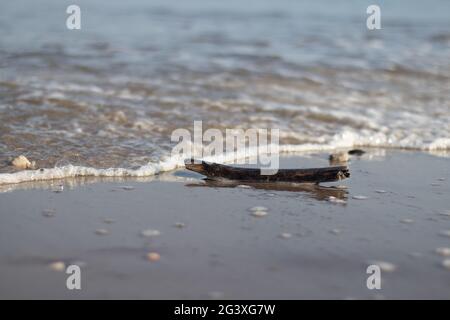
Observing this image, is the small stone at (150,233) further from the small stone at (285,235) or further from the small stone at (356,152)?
the small stone at (356,152)

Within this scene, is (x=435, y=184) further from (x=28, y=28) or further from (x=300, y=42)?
(x=28, y=28)

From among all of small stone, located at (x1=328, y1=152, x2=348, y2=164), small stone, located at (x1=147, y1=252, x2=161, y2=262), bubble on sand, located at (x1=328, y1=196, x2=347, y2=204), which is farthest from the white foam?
small stone, located at (x1=147, y1=252, x2=161, y2=262)

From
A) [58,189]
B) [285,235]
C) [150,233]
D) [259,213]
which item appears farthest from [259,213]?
[58,189]

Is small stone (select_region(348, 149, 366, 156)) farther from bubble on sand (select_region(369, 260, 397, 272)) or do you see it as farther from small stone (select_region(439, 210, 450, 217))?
bubble on sand (select_region(369, 260, 397, 272))

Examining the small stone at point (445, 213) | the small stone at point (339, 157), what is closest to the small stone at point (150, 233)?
the small stone at point (445, 213)

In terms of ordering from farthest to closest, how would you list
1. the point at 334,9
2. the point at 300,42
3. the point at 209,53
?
the point at 334,9, the point at 300,42, the point at 209,53

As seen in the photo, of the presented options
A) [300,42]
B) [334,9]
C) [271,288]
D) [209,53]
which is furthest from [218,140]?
[334,9]

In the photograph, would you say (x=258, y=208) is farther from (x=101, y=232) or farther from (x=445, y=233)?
(x=445, y=233)
